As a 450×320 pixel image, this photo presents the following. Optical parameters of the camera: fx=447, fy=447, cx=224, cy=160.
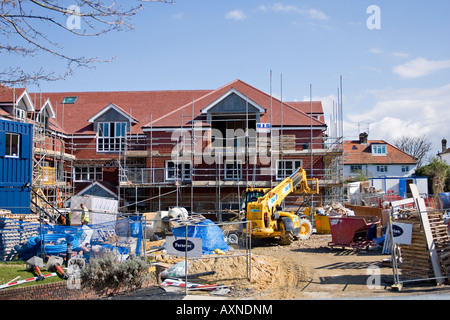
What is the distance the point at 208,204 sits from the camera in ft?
98.1

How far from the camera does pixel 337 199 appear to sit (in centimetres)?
3203

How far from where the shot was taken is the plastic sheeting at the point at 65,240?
1273 cm

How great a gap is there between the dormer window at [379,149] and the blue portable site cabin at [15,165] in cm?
5009

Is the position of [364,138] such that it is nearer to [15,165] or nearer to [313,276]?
[15,165]

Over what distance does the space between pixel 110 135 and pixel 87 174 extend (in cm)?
339

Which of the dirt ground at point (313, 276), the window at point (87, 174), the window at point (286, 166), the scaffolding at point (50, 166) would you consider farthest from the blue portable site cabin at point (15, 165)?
the window at point (286, 166)

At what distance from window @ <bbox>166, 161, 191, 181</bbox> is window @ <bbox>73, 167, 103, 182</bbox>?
564 centimetres

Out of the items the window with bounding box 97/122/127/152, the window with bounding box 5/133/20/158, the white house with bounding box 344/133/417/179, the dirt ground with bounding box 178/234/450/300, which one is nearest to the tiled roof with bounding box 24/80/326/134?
the window with bounding box 97/122/127/152

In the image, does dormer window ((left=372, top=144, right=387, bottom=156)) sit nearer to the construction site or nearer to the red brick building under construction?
the construction site

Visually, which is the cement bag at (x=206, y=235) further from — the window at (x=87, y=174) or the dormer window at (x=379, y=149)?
the dormer window at (x=379, y=149)

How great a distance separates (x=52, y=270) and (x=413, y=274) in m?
9.10

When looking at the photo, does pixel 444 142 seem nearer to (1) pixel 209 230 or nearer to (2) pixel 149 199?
(2) pixel 149 199

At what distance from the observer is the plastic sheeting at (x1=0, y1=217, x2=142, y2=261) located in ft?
41.8

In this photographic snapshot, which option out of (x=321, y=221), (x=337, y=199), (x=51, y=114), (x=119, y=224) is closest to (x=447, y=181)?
(x=337, y=199)
